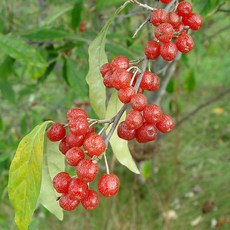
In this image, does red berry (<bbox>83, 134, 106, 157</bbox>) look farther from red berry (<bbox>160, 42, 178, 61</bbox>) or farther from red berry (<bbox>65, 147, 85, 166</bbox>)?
red berry (<bbox>160, 42, 178, 61</bbox>)

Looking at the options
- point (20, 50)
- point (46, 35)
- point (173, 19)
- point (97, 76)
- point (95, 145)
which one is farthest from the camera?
point (46, 35)

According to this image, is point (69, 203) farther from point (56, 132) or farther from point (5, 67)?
point (5, 67)

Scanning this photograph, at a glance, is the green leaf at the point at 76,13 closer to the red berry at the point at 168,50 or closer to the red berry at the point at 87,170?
the red berry at the point at 168,50

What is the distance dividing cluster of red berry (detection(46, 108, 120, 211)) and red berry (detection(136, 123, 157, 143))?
0.09 metres

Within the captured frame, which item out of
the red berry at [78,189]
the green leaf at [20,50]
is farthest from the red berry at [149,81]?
the green leaf at [20,50]

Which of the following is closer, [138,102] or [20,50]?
[138,102]

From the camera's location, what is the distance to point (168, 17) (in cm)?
88

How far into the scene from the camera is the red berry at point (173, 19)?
88 centimetres

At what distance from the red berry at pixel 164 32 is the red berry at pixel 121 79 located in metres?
0.09

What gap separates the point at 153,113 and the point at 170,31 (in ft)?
0.52

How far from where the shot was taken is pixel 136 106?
808 millimetres

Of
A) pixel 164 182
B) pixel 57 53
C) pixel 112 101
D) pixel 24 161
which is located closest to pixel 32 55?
pixel 57 53

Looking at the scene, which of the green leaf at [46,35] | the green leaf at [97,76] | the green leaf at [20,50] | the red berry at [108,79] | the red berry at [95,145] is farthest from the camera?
the green leaf at [46,35]

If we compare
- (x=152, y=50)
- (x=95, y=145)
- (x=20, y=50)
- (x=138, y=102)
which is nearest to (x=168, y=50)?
(x=152, y=50)
